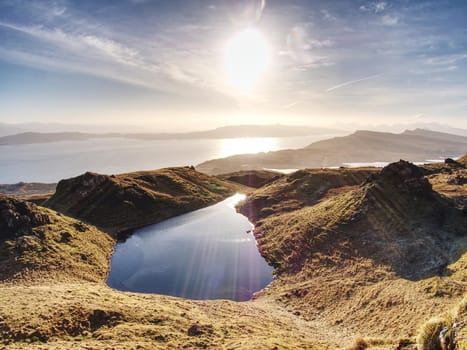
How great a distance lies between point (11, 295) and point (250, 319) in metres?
25.9

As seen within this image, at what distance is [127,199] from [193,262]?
44887mm

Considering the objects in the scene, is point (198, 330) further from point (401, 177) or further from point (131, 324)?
point (401, 177)

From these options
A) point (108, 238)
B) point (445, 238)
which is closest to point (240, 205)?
Answer: point (108, 238)

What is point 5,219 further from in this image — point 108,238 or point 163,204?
point 163,204

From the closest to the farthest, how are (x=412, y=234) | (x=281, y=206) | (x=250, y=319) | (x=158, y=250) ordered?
(x=250, y=319)
(x=412, y=234)
(x=158, y=250)
(x=281, y=206)

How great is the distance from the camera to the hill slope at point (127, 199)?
7594 cm

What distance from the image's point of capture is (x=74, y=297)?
2833cm

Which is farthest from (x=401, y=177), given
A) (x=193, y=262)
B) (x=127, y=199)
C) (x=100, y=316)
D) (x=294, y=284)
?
(x=127, y=199)

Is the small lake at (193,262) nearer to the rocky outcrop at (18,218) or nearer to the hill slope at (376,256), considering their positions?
the hill slope at (376,256)

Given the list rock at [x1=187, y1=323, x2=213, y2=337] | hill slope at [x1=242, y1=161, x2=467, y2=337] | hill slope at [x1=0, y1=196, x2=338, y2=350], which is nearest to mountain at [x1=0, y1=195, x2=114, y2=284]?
hill slope at [x1=0, y1=196, x2=338, y2=350]

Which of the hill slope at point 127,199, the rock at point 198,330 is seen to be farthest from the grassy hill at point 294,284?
the hill slope at point 127,199

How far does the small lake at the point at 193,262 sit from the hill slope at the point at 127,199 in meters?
8.67

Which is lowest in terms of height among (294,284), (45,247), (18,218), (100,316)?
(294,284)

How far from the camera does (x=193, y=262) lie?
51.3 meters
